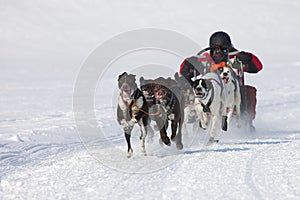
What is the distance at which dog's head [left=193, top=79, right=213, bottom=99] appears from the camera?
6316 mm

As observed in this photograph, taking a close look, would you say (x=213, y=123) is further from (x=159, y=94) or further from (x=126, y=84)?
(x=126, y=84)

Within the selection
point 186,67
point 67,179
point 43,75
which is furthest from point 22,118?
point 43,75

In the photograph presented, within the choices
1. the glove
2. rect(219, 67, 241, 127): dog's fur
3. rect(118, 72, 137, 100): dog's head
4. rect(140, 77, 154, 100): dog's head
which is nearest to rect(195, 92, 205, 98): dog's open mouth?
rect(140, 77, 154, 100): dog's head

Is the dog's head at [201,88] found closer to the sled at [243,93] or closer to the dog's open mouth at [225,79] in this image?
the dog's open mouth at [225,79]

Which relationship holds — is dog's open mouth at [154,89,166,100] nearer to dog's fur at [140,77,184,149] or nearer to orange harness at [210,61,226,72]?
dog's fur at [140,77,184,149]

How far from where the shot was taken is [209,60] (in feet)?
25.1

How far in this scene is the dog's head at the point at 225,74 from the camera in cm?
720


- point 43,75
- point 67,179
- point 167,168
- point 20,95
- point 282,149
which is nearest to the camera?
point 67,179

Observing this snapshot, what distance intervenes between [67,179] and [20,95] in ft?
56.1

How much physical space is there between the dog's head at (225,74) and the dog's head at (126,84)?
7.00ft

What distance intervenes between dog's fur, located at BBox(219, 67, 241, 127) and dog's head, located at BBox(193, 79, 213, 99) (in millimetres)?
812

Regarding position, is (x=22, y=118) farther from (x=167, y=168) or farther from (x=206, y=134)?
(x=167, y=168)

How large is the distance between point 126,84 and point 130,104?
30 centimetres

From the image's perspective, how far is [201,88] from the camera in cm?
631
